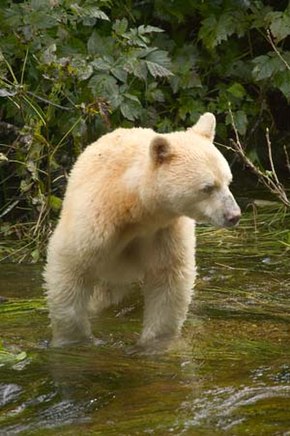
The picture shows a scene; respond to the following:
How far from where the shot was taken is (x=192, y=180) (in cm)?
546

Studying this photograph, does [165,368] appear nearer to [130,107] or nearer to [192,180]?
[192,180]

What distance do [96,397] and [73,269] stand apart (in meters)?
1.06

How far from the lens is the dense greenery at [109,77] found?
320 inches

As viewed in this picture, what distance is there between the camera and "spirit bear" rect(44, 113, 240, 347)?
5492 mm

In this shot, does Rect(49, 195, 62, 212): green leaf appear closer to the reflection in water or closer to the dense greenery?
the dense greenery

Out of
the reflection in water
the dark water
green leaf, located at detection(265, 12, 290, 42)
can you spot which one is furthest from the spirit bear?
green leaf, located at detection(265, 12, 290, 42)

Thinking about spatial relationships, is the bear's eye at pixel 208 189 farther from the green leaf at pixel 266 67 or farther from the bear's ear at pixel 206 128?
the green leaf at pixel 266 67

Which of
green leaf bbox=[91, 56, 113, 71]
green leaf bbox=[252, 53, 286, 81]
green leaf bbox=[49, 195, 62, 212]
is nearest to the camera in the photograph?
green leaf bbox=[49, 195, 62, 212]

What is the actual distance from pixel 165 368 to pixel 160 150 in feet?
3.43

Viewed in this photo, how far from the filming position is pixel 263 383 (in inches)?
201

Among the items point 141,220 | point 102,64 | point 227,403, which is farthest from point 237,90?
point 227,403

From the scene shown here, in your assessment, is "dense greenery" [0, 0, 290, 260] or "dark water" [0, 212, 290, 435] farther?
"dense greenery" [0, 0, 290, 260]

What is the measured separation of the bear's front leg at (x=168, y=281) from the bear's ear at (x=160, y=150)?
1.57ft

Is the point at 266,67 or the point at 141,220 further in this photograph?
the point at 266,67
